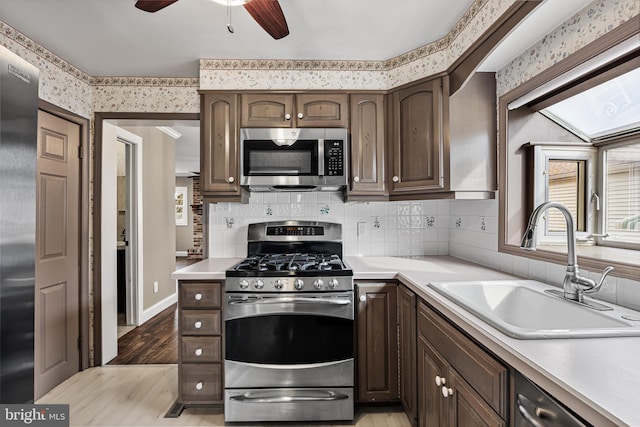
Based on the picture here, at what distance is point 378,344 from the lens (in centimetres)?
203

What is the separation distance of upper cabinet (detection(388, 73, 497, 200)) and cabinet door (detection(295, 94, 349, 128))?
1.58 feet

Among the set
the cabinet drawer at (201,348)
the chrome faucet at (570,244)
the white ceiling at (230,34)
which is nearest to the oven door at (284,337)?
the cabinet drawer at (201,348)

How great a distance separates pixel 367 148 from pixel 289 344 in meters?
1.44

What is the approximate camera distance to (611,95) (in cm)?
154

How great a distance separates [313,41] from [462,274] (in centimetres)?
174

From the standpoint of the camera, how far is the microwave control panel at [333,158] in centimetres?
230

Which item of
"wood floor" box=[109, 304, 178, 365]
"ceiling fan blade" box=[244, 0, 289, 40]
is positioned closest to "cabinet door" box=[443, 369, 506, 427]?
"ceiling fan blade" box=[244, 0, 289, 40]

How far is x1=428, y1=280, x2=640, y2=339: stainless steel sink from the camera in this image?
941 mm

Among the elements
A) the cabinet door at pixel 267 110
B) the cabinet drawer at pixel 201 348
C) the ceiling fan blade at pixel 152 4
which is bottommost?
the cabinet drawer at pixel 201 348

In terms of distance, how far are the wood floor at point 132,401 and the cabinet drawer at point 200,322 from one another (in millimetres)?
546

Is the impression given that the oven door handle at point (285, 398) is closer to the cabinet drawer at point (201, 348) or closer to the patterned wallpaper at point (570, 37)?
the cabinet drawer at point (201, 348)

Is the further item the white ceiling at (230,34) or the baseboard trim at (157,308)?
the baseboard trim at (157,308)

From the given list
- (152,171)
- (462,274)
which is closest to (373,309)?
(462,274)

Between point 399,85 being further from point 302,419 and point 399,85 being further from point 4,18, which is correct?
point 4,18
